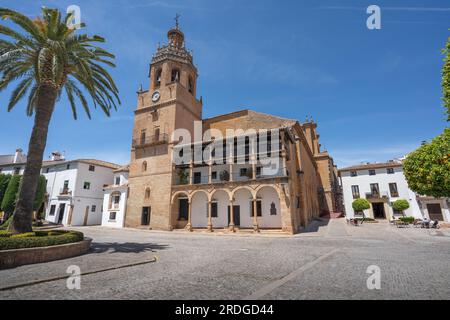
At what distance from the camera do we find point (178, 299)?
15.8ft

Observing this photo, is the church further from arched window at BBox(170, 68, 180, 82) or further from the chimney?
the chimney

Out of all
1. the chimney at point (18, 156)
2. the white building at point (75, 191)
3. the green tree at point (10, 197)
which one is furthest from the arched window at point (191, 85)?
the chimney at point (18, 156)

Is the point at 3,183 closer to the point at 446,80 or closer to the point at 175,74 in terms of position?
the point at 175,74

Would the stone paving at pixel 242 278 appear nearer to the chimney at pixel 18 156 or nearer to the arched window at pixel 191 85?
the arched window at pixel 191 85

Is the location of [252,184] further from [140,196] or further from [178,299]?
[178,299]

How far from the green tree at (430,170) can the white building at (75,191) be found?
3866 centimetres

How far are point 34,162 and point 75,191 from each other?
23.8 m

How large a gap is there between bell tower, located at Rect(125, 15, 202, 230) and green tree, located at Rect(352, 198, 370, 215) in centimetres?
2490

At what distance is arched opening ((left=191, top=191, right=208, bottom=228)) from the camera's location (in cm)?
2455

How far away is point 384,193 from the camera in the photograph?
33.1 metres

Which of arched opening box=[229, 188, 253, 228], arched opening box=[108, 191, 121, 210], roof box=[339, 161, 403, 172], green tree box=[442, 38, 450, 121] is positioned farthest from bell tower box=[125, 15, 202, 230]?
roof box=[339, 161, 403, 172]

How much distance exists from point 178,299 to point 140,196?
2393 cm

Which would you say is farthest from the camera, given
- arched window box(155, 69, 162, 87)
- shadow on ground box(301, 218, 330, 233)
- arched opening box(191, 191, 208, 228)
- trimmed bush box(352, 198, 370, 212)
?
trimmed bush box(352, 198, 370, 212)
